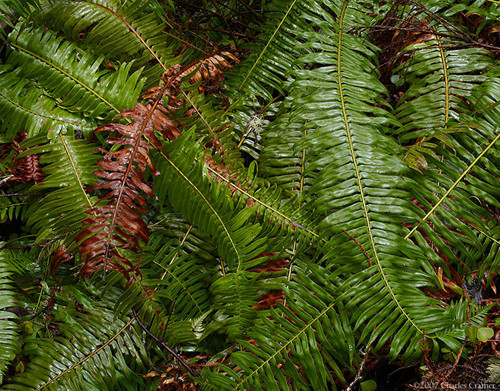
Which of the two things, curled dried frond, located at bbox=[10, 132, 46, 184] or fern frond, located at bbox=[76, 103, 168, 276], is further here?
curled dried frond, located at bbox=[10, 132, 46, 184]

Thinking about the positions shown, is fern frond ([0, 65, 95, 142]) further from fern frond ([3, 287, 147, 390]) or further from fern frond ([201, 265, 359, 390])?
fern frond ([201, 265, 359, 390])

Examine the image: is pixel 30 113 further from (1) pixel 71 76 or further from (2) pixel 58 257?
(2) pixel 58 257

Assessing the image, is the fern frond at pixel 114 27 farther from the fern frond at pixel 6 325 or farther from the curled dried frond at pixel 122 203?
the fern frond at pixel 6 325

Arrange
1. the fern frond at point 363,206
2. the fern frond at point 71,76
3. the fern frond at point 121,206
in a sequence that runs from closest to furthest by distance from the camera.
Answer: the fern frond at point 121,206
the fern frond at point 363,206
the fern frond at point 71,76

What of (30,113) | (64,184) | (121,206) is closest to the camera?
(121,206)

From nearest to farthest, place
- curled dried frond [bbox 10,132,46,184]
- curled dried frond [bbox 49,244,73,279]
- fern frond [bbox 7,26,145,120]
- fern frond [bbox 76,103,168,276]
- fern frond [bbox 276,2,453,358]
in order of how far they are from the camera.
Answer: fern frond [bbox 76,103,168,276] → fern frond [bbox 276,2,453,358] → curled dried frond [bbox 49,244,73,279] → fern frond [bbox 7,26,145,120] → curled dried frond [bbox 10,132,46,184]

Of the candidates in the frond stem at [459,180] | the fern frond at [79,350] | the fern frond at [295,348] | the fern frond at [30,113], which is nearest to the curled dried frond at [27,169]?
the fern frond at [30,113]

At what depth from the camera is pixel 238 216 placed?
5.40ft

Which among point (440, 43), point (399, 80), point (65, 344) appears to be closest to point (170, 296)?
point (65, 344)

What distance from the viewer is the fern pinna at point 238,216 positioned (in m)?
1.49

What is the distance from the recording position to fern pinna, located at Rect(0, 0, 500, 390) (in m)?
1.49

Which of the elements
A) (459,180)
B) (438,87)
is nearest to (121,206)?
(459,180)

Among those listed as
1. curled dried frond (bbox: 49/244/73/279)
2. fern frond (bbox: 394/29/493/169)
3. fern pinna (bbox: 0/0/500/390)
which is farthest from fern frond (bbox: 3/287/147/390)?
fern frond (bbox: 394/29/493/169)

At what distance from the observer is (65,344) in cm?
169
